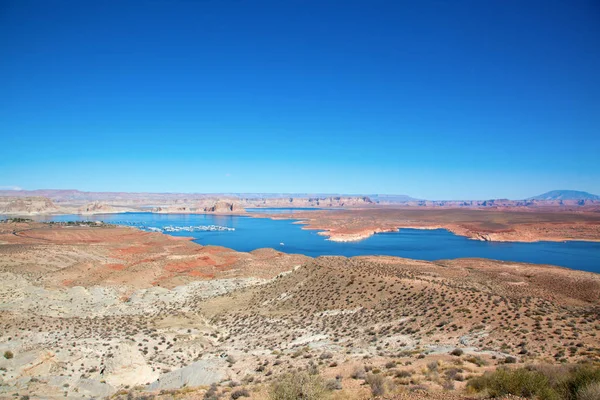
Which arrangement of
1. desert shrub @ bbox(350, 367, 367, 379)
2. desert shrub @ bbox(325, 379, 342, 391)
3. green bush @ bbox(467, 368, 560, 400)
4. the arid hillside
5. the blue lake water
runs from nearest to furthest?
green bush @ bbox(467, 368, 560, 400)
desert shrub @ bbox(325, 379, 342, 391)
desert shrub @ bbox(350, 367, 367, 379)
the arid hillside
the blue lake water

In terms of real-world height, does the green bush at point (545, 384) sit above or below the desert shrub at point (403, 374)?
above

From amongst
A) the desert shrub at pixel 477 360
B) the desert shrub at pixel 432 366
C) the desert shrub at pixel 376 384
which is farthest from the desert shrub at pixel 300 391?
the desert shrub at pixel 477 360

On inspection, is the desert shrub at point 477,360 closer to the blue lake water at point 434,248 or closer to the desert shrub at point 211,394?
the desert shrub at point 211,394

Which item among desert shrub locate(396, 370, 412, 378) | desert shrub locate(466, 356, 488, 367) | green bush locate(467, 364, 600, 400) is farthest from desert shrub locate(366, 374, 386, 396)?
desert shrub locate(466, 356, 488, 367)

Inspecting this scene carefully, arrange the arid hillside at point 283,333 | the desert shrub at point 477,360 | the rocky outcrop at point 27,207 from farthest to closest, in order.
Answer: the rocky outcrop at point 27,207, the arid hillside at point 283,333, the desert shrub at point 477,360

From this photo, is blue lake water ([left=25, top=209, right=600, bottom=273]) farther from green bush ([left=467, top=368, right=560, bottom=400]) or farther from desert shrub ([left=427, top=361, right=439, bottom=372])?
green bush ([left=467, top=368, right=560, bottom=400])

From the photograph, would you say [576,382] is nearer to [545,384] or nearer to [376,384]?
[545,384]

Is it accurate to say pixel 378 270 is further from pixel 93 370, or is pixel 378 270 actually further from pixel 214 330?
pixel 93 370

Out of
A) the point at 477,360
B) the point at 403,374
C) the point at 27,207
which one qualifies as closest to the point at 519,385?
the point at 403,374
